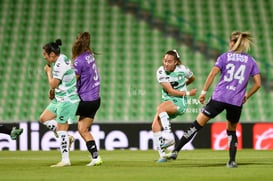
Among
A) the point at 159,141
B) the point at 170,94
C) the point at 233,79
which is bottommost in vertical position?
the point at 159,141

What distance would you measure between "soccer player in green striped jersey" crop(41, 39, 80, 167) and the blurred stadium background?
9133 mm

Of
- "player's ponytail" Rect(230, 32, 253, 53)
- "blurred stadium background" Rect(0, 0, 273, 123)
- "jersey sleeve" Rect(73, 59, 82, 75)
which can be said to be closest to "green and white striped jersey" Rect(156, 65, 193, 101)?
"jersey sleeve" Rect(73, 59, 82, 75)

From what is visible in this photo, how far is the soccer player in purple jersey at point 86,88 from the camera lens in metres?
12.6

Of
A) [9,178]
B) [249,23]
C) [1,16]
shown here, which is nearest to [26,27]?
[1,16]

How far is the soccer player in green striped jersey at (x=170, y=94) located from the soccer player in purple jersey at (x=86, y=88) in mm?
1429

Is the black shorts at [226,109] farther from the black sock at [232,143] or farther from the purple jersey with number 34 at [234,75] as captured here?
the black sock at [232,143]

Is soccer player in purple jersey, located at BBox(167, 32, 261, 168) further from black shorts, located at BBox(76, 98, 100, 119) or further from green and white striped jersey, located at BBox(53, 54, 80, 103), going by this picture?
green and white striped jersey, located at BBox(53, 54, 80, 103)

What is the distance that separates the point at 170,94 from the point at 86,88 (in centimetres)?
178

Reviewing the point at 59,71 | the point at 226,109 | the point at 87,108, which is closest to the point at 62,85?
the point at 59,71

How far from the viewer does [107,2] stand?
26156 millimetres

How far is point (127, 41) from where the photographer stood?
2473cm

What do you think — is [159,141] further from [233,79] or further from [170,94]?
[233,79]

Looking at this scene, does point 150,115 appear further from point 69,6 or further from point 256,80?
point 256,80

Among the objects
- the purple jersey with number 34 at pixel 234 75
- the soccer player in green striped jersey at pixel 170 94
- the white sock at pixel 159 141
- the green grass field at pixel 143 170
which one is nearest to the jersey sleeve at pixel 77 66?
the green grass field at pixel 143 170
